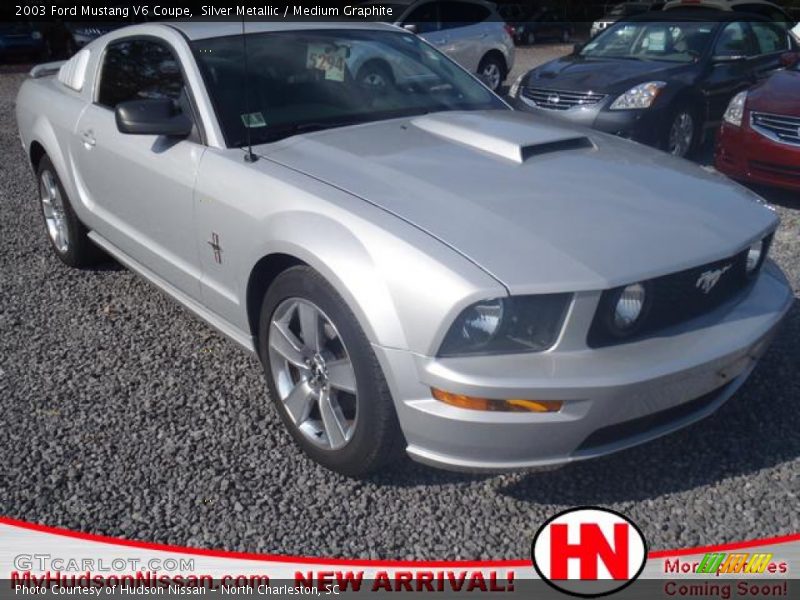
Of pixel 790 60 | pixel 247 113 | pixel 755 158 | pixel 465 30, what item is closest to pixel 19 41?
pixel 465 30

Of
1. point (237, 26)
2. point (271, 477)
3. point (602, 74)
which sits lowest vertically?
point (271, 477)

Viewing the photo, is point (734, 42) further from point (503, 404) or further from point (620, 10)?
point (620, 10)

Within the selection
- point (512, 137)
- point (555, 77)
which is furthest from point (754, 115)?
point (512, 137)

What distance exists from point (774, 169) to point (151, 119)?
470cm

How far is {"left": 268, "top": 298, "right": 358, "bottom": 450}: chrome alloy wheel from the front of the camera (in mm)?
2746

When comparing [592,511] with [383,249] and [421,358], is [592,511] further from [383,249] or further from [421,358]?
[383,249]

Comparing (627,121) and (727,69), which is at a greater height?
(727,69)

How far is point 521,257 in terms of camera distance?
7.81 ft

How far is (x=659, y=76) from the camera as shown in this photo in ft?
23.5

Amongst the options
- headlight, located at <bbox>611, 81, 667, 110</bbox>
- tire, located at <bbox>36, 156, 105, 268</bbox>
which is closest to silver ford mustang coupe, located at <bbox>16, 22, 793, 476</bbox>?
tire, located at <bbox>36, 156, 105, 268</bbox>

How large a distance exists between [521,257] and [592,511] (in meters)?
0.88

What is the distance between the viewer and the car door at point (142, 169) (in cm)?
339

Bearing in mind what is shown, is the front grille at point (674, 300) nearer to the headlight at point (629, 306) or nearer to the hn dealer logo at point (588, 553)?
the headlight at point (629, 306)

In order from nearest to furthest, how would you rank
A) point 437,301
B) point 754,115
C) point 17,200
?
point 437,301
point 754,115
point 17,200
